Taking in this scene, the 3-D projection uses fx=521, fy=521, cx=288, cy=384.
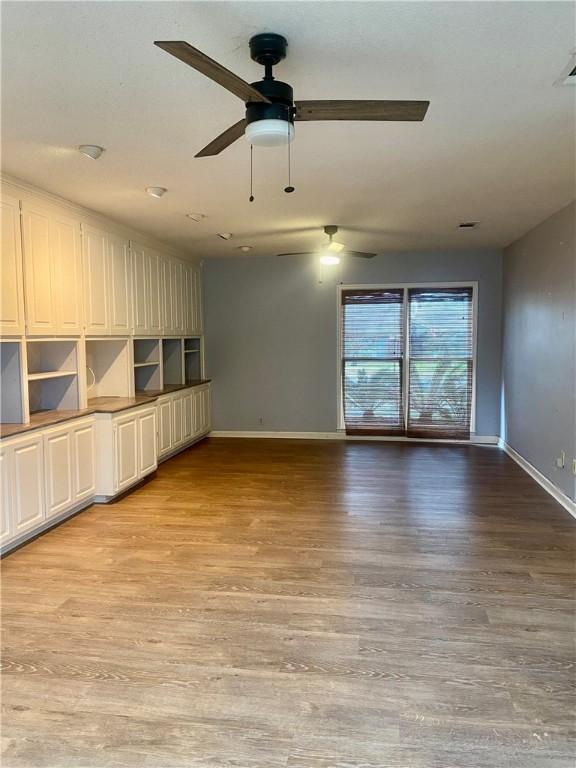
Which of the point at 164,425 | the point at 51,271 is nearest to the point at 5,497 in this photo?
the point at 51,271

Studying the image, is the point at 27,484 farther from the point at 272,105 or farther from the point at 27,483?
the point at 272,105

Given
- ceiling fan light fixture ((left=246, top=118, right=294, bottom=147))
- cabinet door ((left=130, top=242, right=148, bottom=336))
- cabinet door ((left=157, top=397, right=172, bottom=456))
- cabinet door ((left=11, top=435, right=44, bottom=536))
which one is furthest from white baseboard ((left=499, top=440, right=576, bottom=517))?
cabinet door ((left=130, top=242, right=148, bottom=336))

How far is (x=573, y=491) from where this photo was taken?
14.0 ft

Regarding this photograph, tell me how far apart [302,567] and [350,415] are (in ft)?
→ 13.9

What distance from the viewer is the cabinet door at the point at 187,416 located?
21.7 ft

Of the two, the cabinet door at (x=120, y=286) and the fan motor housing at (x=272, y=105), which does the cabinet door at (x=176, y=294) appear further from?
the fan motor housing at (x=272, y=105)

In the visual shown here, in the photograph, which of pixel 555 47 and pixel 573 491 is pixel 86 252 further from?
pixel 573 491

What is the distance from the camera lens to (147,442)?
5.20 m

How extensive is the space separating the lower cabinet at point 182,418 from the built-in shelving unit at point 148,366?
0.96 feet

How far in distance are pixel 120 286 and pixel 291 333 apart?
2874 millimetres

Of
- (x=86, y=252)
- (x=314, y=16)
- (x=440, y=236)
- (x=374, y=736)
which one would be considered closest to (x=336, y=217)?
(x=440, y=236)

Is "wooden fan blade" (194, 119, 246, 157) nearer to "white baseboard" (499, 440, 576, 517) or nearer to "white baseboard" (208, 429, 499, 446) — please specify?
"white baseboard" (499, 440, 576, 517)

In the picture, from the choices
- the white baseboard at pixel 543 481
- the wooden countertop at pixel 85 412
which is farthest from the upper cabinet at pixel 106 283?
the white baseboard at pixel 543 481

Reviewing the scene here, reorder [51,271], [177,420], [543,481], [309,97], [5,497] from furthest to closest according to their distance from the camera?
1. [177,420]
2. [543,481]
3. [51,271]
4. [5,497]
5. [309,97]
